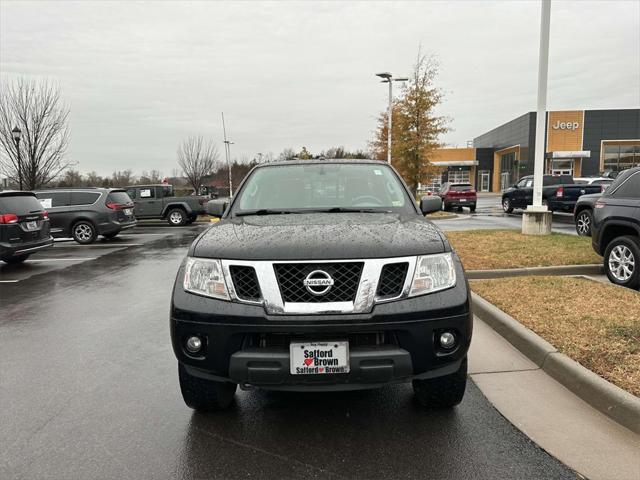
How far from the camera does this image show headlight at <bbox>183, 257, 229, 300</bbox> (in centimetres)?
269

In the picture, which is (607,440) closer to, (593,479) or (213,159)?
(593,479)

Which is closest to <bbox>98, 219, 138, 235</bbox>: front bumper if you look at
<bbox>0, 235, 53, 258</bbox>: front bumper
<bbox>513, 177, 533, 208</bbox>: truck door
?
<bbox>0, 235, 53, 258</bbox>: front bumper

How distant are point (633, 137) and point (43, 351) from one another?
5584 centimetres

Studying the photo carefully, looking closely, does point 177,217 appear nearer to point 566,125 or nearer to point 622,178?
point 622,178

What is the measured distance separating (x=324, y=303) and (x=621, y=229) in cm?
577

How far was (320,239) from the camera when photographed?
277cm

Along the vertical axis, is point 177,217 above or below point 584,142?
below

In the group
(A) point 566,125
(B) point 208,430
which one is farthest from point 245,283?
(A) point 566,125

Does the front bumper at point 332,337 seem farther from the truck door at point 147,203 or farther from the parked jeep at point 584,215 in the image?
the truck door at point 147,203

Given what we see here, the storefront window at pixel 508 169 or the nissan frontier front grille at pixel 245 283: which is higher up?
the storefront window at pixel 508 169

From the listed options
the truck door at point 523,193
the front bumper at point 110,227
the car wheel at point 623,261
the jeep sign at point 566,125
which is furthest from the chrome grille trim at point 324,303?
the jeep sign at point 566,125

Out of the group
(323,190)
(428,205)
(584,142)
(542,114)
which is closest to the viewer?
(323,190)

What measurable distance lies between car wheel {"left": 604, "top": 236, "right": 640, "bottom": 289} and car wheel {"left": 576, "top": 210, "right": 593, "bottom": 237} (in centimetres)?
627

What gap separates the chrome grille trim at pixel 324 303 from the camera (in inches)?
99.8
